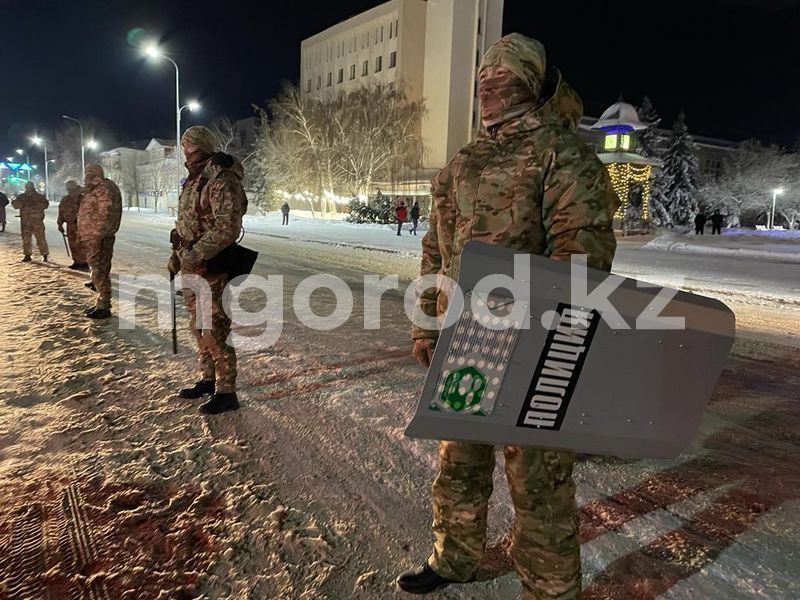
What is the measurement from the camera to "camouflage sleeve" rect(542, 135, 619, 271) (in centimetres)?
176

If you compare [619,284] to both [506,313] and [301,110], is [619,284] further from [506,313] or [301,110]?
[301,110]

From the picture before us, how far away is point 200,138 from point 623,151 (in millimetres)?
27288

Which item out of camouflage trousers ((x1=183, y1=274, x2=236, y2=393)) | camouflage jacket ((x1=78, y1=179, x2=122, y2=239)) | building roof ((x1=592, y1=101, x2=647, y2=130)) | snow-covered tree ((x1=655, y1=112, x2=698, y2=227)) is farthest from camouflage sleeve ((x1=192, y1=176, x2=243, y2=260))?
snow-covered tree ((x1=655, y1=112, x2=698, y2=227))

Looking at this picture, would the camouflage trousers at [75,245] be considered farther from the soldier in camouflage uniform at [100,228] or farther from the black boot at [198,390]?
the black boot at [198,390]

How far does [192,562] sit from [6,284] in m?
9.20

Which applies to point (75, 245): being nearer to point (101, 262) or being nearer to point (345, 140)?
point (101, 262)

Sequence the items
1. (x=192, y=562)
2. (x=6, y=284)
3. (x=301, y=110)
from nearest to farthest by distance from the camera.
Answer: (x=192, y=562)
(x=6, y=284)
(x=301, y=110)

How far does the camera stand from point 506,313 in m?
1.74

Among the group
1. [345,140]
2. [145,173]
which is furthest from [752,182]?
[145,173]

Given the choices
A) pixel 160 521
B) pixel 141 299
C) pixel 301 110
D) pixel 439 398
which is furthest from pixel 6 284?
pixel 301 110

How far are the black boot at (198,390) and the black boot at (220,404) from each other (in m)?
0.25

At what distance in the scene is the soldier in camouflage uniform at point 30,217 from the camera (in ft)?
39.6

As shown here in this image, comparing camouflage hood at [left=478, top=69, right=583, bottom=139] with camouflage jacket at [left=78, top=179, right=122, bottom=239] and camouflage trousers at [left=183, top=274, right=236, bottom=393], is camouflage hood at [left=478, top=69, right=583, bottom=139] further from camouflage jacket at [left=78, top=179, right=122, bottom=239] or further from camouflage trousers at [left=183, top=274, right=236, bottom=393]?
camouflage jacket at [left=78, top=179, right=122, bottom=239]

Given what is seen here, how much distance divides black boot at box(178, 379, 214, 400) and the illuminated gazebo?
82.9ft
